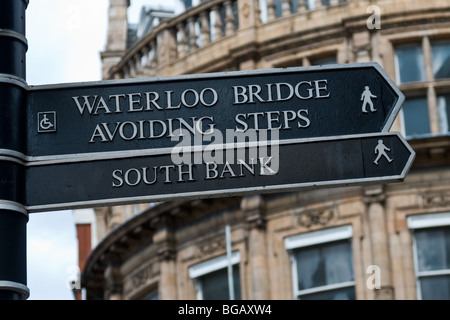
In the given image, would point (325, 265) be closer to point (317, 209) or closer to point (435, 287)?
point (317, 209)

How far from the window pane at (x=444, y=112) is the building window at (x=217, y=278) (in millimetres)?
4341

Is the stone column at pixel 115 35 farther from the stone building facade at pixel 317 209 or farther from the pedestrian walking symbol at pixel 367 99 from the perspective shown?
the pedestrian walking symbol at pixel 367 99

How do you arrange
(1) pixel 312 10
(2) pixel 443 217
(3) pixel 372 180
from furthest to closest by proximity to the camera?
(1) pixel 312 10 < (2) pixel 443 217 < (3) pixel 372 180

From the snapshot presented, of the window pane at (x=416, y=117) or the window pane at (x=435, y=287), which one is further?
the window pane at (x=416, y=117)

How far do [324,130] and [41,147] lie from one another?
1.20 meters

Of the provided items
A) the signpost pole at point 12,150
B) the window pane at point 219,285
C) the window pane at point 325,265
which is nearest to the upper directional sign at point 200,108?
the signpost pole at point 12,150

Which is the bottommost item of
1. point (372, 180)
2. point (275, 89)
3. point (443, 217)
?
point (372, 180)

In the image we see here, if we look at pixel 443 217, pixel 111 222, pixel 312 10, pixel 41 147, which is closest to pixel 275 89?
pixel 41 147

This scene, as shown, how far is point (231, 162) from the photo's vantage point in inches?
201

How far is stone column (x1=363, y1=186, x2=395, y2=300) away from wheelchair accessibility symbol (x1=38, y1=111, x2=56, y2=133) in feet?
52.0

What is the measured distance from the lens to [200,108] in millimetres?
5266

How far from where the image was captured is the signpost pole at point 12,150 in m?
4.73

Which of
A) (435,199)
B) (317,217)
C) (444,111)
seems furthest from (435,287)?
(444,111)

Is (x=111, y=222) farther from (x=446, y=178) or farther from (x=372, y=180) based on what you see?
(x=372, y=180)
